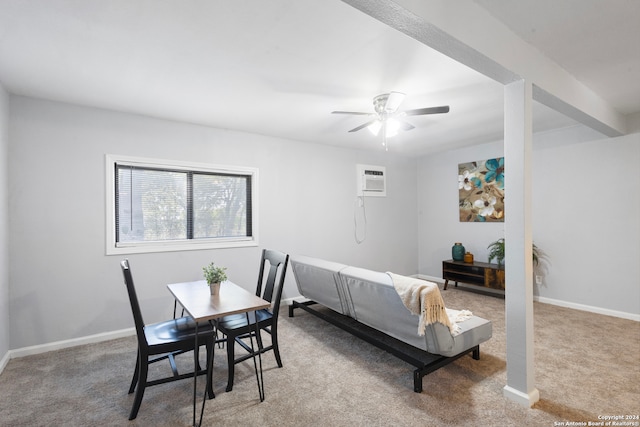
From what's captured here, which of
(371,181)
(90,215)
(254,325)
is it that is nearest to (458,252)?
(371,181)

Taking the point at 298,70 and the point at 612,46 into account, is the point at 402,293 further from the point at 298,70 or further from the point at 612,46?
the point at 612,46

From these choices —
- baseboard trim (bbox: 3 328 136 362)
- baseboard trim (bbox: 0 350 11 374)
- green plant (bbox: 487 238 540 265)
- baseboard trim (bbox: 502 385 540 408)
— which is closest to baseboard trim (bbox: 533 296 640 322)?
green plant (bbox: 487 238 540 265)

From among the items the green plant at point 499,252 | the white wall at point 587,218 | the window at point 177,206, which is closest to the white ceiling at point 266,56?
the window at point 177,206

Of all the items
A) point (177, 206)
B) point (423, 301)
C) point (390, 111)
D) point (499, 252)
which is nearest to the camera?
point (423, 301)

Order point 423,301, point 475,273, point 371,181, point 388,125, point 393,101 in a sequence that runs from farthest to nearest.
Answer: point 371,181 < point 475,273 < point 388,125 < point 393,101 < point 423,301

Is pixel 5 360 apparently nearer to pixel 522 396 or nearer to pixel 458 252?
pixel 522 396

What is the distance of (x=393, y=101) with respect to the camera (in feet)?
8.98

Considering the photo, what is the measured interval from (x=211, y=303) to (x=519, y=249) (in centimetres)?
217

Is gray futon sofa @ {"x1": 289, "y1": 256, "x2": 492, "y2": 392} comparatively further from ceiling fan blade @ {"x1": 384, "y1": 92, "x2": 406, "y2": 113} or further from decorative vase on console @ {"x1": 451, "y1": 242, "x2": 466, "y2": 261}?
decorative vase on console @ {"x1": 451, "y1": 242, "x2": 466, "y2": 261}

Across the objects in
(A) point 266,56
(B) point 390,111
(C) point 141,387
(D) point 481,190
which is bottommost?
(C) point 141,387

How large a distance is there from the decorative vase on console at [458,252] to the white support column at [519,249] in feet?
10.8

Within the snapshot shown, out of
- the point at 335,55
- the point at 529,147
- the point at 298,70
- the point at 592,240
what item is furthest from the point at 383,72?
the point at 592,240

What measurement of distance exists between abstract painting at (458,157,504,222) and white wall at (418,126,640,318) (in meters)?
0.20

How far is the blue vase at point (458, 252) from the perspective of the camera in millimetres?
5270
